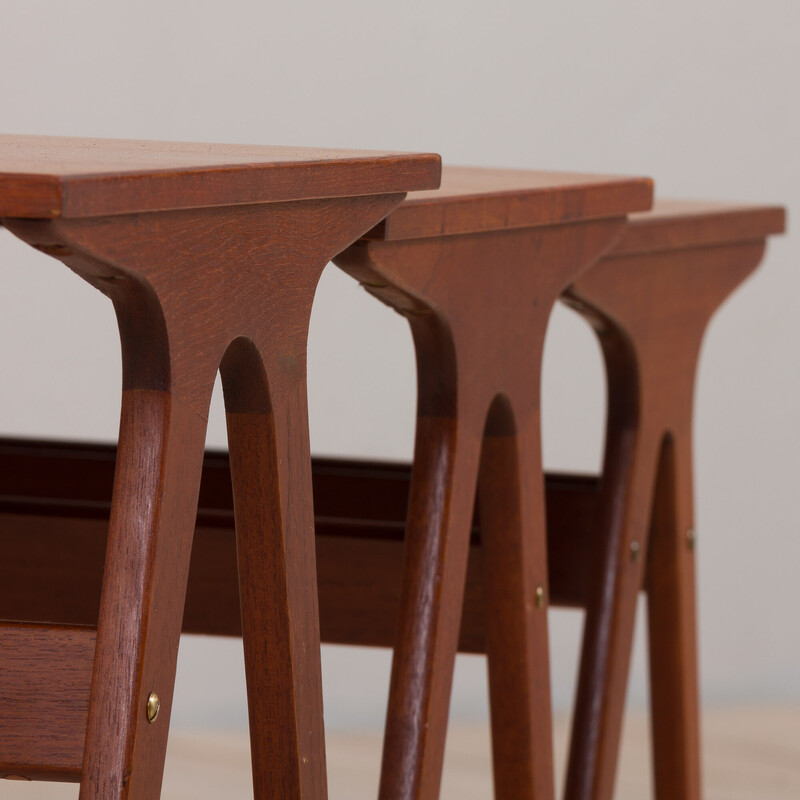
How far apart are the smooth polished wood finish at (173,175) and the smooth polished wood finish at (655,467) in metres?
0.56

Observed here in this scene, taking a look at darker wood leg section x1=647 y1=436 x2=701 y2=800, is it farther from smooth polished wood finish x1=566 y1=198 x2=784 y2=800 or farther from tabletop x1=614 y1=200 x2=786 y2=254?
tabletop x1=614 y1=200 x2=786 y2=254

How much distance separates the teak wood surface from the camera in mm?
812

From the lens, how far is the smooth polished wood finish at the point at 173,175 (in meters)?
0.74

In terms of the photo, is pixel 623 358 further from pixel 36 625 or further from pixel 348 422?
pixel 348 422

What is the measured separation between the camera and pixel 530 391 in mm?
1384

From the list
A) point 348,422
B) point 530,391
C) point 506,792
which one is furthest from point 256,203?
point 348,422

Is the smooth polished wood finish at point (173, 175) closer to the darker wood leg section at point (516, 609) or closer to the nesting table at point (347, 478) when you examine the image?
the nesting table at point (347, 478)

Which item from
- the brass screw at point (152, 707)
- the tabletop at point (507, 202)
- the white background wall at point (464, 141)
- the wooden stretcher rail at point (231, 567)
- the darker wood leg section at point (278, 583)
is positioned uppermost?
the white background wall at point (464, 141)

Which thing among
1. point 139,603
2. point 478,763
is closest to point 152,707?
point 139,603

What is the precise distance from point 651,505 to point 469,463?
56 cm

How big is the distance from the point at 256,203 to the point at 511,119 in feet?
9.11

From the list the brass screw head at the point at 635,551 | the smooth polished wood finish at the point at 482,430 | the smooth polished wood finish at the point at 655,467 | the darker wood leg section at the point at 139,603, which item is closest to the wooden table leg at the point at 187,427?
the darker wood leg section at the point at 139,603

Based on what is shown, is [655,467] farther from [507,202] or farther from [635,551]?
[507,202]

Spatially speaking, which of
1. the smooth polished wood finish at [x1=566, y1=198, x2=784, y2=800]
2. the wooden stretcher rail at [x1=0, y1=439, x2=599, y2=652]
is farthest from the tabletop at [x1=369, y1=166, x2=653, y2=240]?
the wooden stretcher rail at [x1=0, y1=439, x2=599, y2=652]
